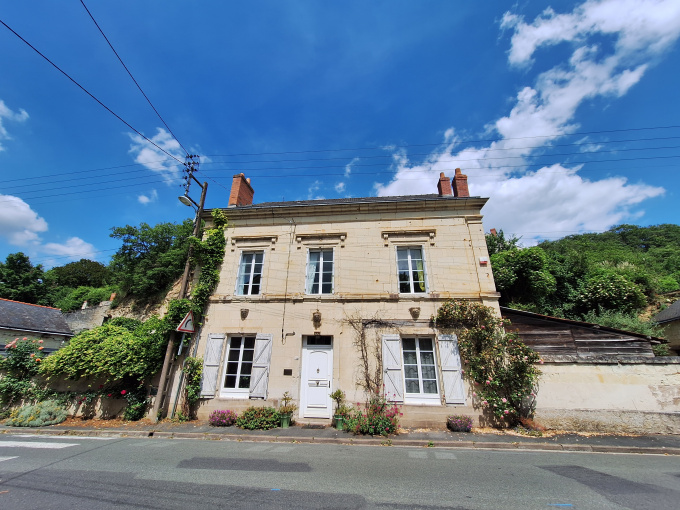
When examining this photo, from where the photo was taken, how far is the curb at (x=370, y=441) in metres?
6.13

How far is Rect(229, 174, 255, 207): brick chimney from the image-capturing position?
12.1 m

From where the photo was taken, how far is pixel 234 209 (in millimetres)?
10734

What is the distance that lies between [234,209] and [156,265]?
1488 centimetres

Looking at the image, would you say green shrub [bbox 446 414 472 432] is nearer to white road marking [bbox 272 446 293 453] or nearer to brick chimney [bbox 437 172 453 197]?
white road marking [bbox 272 446 293 453]

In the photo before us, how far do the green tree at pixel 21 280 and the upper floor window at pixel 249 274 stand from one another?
1298 inches

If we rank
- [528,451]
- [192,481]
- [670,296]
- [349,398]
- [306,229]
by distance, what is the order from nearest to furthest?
[192,481] → [528,451] → [349,398] → [306,229] → [670,296]

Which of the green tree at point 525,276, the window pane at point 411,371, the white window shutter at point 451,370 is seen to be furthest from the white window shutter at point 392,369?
the green tree at point 525,276

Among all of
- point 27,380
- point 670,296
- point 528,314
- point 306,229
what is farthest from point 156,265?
point 670,296

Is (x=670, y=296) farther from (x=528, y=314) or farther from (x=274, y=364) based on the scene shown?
(x=274, y=364)

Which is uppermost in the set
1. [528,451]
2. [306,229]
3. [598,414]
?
[306,229]

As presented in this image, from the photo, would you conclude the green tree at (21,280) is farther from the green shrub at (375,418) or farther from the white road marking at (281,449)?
the green shrub at (375,418)

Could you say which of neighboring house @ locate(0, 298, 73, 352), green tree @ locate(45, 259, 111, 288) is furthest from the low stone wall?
green tree @ locate(45, 259, 111, 288)

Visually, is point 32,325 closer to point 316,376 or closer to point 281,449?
point 316,376

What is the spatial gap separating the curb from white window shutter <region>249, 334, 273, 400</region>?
146cm
